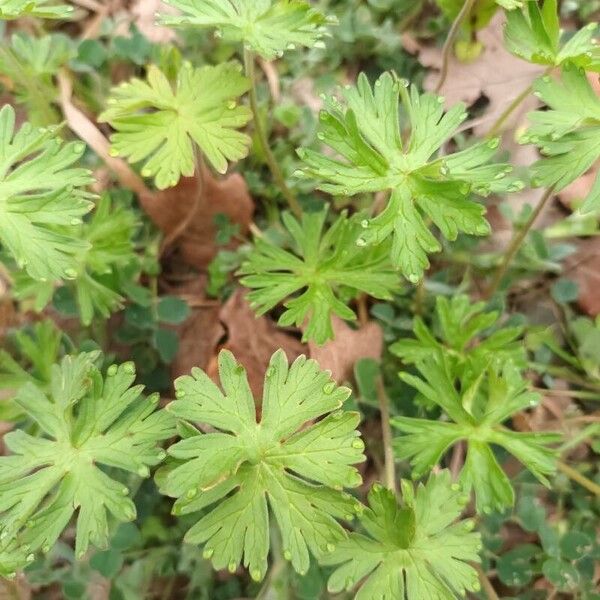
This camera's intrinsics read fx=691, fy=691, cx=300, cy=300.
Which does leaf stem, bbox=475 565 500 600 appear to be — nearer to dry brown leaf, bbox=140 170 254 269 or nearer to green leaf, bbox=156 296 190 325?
green leaf, bbox=156 296 190 325

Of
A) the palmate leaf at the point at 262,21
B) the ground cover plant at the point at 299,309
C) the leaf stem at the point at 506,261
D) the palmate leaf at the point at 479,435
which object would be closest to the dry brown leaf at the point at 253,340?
the ground cover plant at the point at 299,309

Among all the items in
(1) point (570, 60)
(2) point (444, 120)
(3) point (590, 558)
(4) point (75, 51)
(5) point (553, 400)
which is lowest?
(3) point (590, 558)

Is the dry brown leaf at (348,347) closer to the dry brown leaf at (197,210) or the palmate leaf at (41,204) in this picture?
the dry brown leaf at (197,210)

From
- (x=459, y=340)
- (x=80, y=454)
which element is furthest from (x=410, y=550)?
(x=80, y=454)

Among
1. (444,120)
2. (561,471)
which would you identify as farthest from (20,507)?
(561,471)

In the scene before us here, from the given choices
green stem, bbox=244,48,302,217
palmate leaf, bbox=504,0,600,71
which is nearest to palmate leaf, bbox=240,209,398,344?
green stem, bbox=244,48,302,217

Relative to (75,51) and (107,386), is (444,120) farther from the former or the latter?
(75,51)
